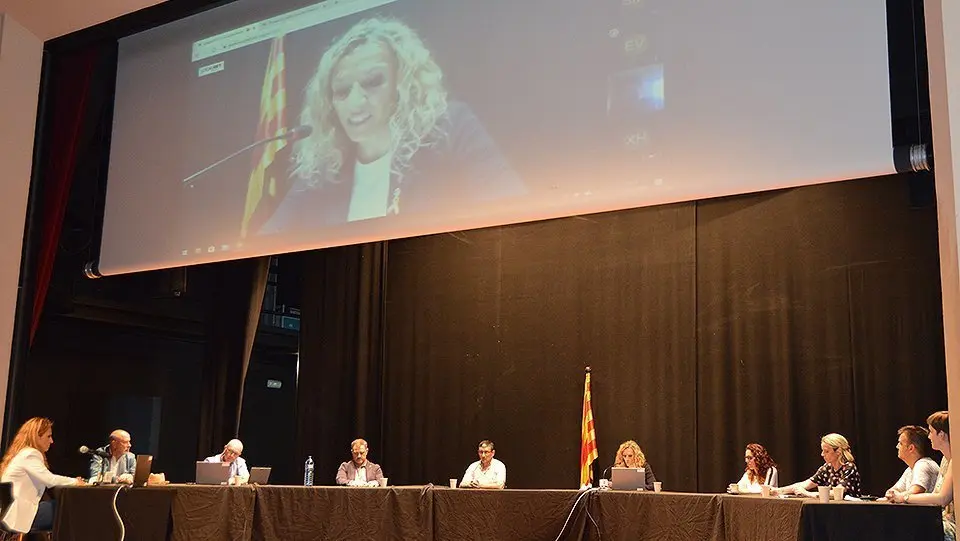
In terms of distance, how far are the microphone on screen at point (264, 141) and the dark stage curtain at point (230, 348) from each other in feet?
10.6

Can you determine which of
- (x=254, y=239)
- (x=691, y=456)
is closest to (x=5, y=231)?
(x=254, y=239)

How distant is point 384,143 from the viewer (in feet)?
16.2

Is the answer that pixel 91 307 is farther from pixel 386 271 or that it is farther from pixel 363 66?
pixel 363 66

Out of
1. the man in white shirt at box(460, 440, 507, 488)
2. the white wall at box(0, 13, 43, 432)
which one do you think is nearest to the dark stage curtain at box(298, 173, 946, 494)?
the man in white shirt at box(460, 440, 507, 488)

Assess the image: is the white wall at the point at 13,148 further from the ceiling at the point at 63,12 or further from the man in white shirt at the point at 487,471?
the man in white shirt at the point at 487,471

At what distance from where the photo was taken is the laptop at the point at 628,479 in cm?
447

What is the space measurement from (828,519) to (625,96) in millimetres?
2000

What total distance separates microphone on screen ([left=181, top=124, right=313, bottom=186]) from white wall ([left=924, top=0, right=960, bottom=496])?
3.21m

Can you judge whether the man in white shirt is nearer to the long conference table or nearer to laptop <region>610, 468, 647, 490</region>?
the long conference table

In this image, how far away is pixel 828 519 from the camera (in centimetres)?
351

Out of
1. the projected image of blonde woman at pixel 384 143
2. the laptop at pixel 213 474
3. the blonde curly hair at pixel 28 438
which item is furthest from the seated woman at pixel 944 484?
the blonde curly hair at pixel 28 438

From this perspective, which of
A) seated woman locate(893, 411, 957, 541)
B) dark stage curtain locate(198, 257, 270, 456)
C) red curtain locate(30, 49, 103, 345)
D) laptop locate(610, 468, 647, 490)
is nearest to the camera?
seated woman locate(893, 411, 957, 541)

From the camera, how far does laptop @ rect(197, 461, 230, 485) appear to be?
16.9ft

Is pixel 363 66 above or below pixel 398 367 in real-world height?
above
